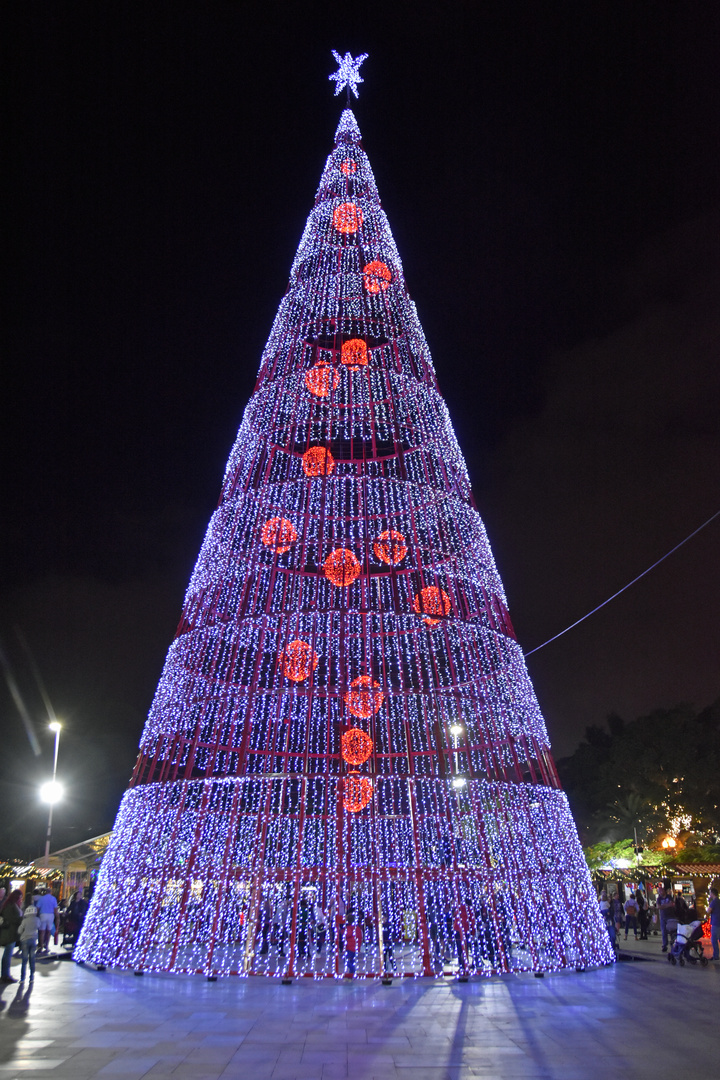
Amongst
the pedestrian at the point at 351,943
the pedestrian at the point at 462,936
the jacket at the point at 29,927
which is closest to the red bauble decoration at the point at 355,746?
the pedestrian at the point at 351,943

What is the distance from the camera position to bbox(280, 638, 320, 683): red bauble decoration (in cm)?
1173

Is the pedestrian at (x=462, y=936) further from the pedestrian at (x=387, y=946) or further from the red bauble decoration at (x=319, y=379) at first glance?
the red bauble decoration at (x=319, y=379)

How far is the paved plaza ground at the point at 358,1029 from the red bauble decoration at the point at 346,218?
11.6 meters

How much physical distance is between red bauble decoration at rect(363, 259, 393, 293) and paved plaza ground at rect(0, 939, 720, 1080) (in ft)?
34.5

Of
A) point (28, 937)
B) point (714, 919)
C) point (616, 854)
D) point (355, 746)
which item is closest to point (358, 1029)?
point (355, 746)

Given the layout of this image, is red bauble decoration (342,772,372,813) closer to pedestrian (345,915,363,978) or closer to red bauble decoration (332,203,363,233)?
pedestrian (345,915,363,978)

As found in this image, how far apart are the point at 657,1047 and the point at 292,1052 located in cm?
320

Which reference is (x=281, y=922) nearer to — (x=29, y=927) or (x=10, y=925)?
(x=29, y=927)

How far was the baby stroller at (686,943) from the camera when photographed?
13.7 metres

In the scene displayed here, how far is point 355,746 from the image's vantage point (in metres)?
11.6

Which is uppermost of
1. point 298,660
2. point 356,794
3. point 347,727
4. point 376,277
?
point 376,277

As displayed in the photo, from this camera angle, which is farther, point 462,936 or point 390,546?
point 390,546

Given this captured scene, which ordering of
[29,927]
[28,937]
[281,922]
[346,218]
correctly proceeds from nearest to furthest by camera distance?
[28,937] → [29,927] → [281,922] → [346,218]

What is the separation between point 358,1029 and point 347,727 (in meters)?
5.29
